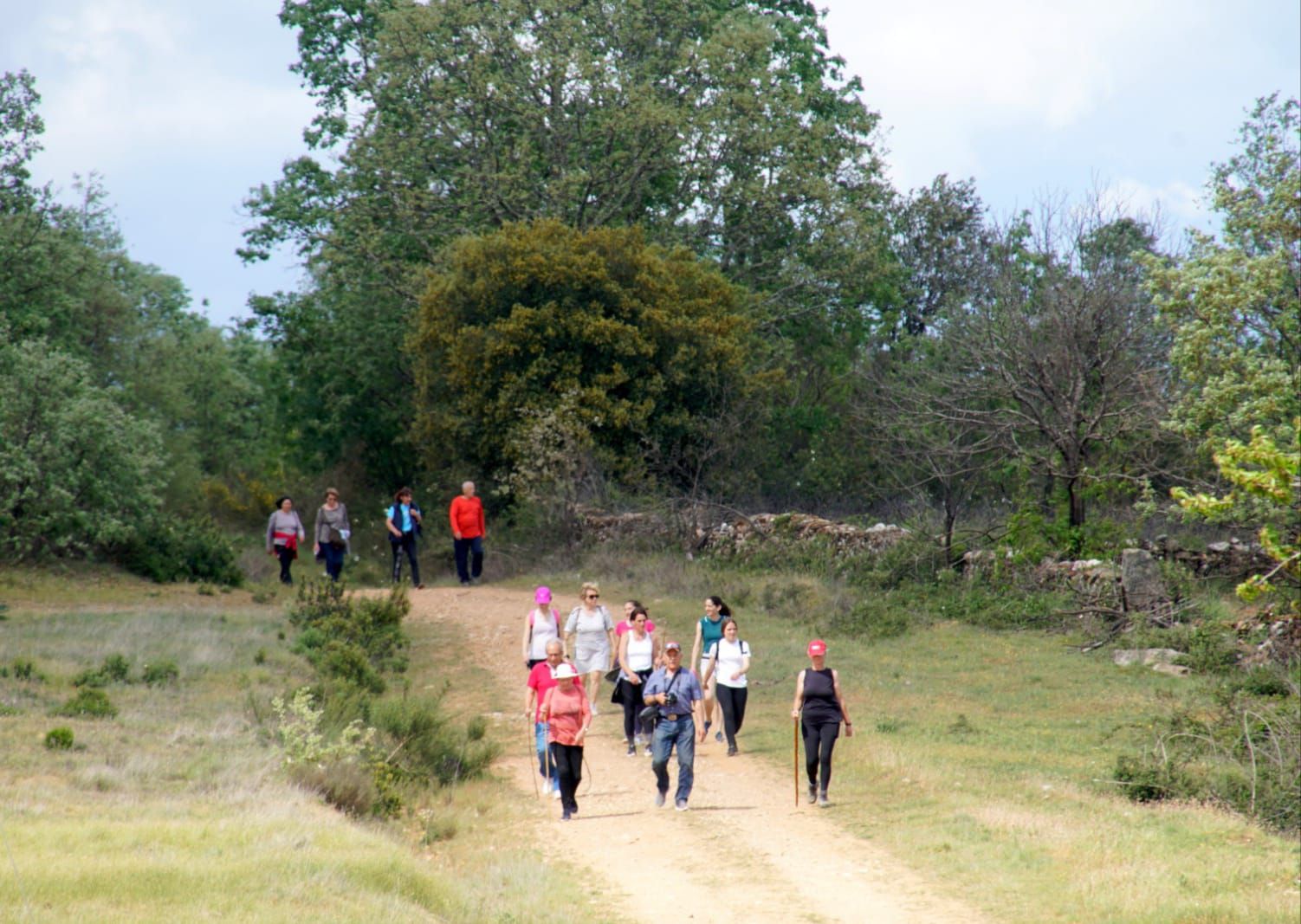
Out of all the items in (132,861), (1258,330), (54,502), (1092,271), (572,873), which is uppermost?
(1092,271)

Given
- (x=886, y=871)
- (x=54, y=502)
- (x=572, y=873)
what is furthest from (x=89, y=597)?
(x=886, y=871)

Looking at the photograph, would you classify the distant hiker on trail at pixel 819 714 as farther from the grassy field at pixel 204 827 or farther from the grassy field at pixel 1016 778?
the grassy field at pixel 204 827

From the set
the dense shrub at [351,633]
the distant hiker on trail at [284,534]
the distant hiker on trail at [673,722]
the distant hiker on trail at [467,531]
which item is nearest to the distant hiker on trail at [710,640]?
the distant hiker on trail at [673,722]

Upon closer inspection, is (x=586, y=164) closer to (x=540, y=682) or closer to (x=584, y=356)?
(x=584, y=356)

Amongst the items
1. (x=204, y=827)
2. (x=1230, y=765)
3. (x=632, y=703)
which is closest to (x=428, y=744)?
(x=632, y=703)

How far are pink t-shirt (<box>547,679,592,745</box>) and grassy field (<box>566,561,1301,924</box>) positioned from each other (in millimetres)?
2611

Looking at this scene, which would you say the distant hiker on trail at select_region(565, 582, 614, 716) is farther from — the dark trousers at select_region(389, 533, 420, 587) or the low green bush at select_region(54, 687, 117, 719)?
the dark trousers at select_region(389, 533, 420, 587)

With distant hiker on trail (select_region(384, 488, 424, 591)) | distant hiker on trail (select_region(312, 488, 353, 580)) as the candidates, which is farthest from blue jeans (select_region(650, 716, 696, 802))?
distant hiker on trail (select_region(312, 488, 353, 580))

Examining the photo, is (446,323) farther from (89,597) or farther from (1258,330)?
(1258,330)

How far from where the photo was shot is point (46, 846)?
9430 millimetres

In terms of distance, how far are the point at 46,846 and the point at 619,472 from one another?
73.8 ft

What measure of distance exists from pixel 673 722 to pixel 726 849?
1.66 m

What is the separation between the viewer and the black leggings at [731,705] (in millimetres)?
15320

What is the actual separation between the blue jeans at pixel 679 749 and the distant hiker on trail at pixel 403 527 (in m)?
13.0
